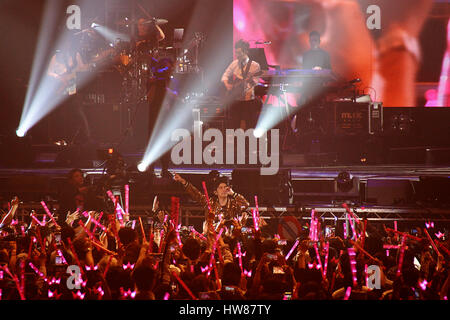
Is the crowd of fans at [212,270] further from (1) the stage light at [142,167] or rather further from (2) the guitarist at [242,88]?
(2) the guitarist at [242,88]

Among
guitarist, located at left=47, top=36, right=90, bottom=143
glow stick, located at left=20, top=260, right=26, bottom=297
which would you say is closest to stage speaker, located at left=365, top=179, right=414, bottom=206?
guitarist, located at left=47, top=36, right=90, bottom=143

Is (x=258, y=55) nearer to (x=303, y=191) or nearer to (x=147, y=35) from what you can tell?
(x=147, y=35)

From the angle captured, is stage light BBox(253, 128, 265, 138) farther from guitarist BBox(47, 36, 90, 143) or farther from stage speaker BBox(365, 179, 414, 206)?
guitarist BBox(47, 36, 90, 143)

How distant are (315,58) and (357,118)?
137 centimetres

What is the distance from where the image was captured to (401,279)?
106 inches

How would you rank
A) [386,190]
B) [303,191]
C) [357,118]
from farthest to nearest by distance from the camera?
[357,118]
[303,191]
[386,190]

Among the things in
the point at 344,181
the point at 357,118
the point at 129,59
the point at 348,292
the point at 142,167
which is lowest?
the point at 348,292

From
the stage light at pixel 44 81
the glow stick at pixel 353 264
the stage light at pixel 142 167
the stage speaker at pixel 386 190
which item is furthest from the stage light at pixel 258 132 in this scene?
the glow stick at pixel 353 264

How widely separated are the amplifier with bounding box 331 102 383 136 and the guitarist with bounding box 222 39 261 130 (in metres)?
1.25

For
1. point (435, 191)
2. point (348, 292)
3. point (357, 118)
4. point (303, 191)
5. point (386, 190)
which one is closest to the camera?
point (348, 292)

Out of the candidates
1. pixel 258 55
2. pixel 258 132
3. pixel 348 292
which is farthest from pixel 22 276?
pixel 258 55

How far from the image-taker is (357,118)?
837 cm

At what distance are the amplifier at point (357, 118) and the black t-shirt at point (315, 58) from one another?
38.3 inches
